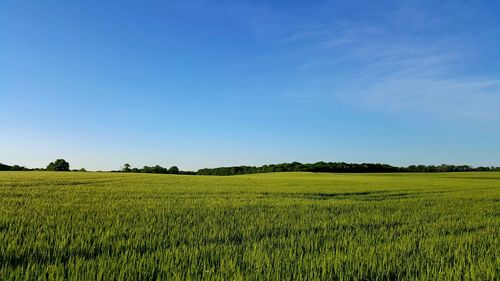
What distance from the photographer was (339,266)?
4.51 metres

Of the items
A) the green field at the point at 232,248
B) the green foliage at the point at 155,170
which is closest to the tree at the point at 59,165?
the green foliage at the point at 155,170

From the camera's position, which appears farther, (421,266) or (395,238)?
(395,238)

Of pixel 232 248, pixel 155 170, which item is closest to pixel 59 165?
pixel 155 170

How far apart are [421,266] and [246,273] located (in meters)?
2.26

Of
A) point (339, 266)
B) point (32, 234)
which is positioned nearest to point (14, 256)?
point (32, 234)

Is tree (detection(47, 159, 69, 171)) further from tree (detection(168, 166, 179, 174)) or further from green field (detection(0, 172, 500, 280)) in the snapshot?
green field (detection(0, 172, 500, 280))

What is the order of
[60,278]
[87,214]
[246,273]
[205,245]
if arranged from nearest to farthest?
1. [60,278]
2. [246,273]
3. [205,245]
4. [87,214]

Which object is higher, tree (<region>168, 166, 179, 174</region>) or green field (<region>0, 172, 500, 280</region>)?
tree (<region>168, 166, 179, 174</region>)

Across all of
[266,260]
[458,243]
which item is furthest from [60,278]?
[458,243]

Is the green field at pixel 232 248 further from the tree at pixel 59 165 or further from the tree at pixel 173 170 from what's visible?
the tree at pixel 59 165

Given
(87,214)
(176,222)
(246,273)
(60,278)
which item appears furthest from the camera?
(87,214)

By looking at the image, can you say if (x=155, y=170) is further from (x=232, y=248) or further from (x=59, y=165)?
(x=232, y=248)

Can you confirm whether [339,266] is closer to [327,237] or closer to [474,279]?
→ [474,279]

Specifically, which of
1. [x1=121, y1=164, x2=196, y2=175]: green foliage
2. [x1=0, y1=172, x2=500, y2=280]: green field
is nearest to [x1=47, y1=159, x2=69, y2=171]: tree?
[x1=121, y1=164, x2=196, y2=175]: green foliage
